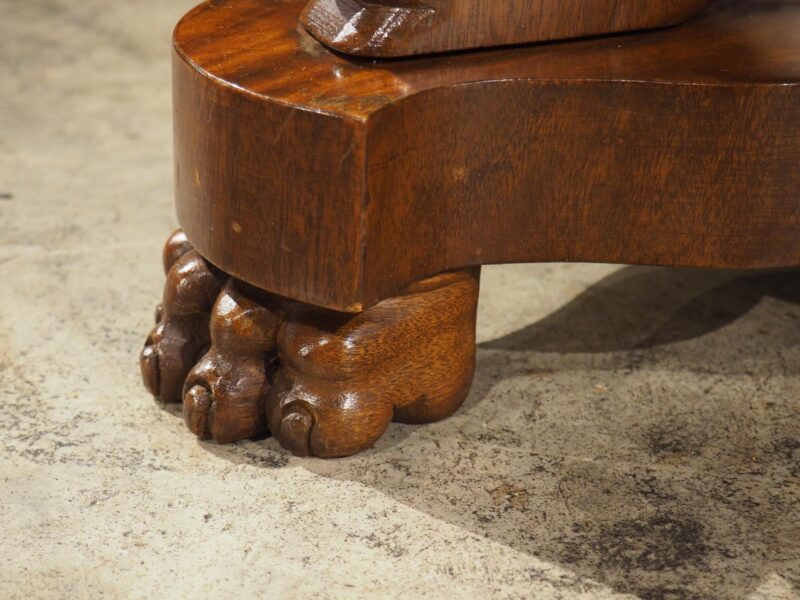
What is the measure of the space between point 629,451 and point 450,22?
56cm

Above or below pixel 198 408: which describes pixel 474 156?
above

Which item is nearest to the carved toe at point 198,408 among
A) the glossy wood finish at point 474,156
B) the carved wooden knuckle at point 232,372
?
the carved wooden knuckle at point 232,372

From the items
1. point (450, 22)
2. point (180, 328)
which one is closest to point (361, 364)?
point (180, 328)

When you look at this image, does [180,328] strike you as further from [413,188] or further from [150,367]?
[413,188]

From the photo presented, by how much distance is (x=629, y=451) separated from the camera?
58.2 inches

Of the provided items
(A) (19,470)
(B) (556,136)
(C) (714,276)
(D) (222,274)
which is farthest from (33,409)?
(C) (714,276)

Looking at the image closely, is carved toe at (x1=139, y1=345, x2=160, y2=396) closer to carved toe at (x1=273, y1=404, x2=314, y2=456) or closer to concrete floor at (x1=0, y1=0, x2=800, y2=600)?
concrete floor at (x1=0, y1=0, x2=800, y2=600)

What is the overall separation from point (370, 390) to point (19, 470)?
41 centimetres

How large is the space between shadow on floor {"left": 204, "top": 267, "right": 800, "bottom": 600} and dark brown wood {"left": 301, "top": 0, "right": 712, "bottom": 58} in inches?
18.6

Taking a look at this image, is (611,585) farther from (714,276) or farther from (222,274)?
(714,276)

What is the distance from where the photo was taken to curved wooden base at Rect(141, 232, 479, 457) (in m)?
1.39

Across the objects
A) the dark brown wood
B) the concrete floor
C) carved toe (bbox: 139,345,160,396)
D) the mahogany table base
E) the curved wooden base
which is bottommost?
the concrete floor

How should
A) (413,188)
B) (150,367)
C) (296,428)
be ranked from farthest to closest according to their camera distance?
1. (150,367)
2. (296,428)
3. (413,188)

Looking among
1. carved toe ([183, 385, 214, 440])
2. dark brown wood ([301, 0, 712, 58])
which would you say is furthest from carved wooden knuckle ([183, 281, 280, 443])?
dark brown wood ([301, 0, 712, 58])
